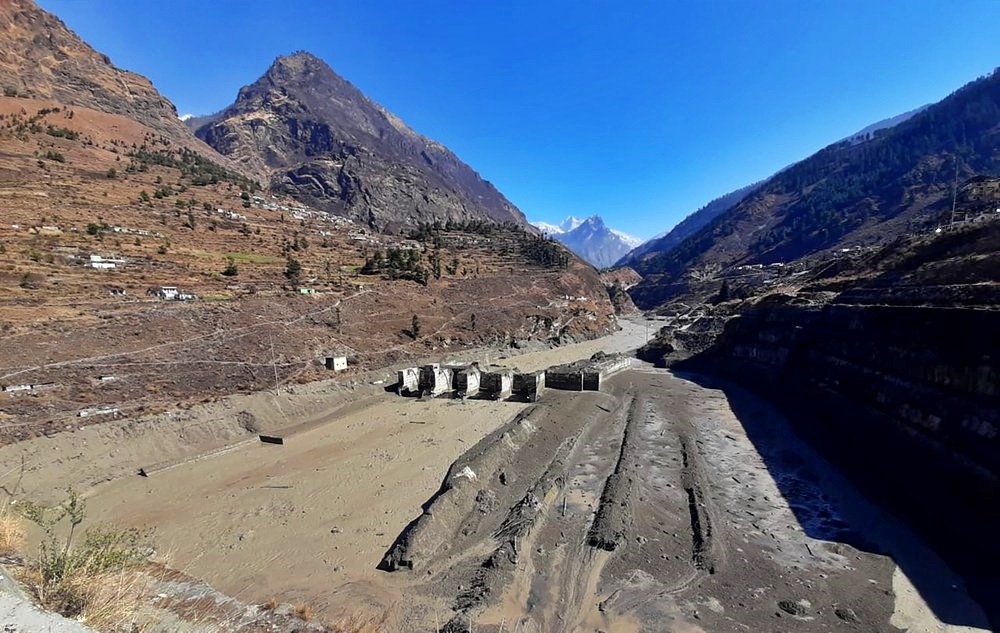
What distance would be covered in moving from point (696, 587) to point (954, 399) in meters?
16.0

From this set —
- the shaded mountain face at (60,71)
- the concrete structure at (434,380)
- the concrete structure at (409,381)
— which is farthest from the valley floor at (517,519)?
the shaded mountain face at (60,71)

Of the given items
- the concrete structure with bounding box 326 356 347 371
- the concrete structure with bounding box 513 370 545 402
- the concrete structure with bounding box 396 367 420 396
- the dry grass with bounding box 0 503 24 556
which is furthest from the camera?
the concrete structure with bounding box 326 356 347 371

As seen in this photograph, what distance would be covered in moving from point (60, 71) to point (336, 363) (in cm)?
10248

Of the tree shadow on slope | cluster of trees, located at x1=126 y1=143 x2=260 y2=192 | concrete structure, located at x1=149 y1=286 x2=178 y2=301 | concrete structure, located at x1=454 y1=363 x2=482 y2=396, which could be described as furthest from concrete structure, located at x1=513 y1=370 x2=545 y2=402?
cluster of trees, located at x1=126 y1=143 x2=260 y2=192

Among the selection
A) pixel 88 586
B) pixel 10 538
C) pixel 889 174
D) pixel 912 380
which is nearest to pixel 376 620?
pixel 10 538

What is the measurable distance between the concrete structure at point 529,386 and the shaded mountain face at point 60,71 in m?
96.1

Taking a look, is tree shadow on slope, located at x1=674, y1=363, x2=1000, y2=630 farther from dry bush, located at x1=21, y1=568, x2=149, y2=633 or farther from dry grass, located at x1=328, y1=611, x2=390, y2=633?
dry bush, located at x1=21, y1=568, x2=149, y2=633

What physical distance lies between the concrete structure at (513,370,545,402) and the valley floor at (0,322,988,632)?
4.62 m

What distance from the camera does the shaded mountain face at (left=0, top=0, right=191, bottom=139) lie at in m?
77.1

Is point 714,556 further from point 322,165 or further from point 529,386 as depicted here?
point 322,165

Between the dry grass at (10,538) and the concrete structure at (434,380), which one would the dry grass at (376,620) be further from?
the concrete structure at (434,380)

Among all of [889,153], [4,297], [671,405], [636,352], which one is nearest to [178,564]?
[4,297]

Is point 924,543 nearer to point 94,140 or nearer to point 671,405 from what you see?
point 671,405

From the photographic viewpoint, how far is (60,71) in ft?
275
